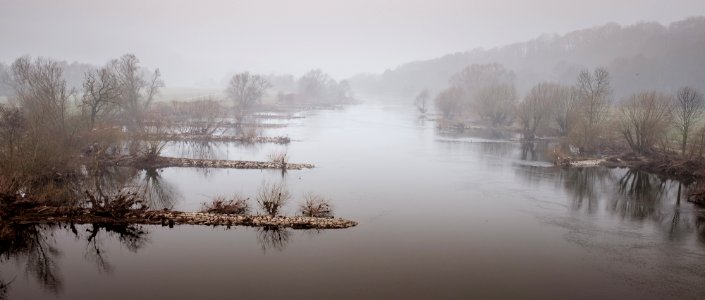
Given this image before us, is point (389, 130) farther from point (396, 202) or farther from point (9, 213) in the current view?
point (9, 213)

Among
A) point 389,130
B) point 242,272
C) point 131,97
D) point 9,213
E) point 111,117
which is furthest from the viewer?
point 389,130

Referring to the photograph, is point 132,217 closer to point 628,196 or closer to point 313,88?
point 628,196

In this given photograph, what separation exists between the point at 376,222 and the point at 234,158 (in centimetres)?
2350

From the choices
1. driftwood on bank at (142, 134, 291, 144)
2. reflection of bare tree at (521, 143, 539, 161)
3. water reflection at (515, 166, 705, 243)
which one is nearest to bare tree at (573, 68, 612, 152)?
reflection of bare tree at (521, 143, 539, 161)

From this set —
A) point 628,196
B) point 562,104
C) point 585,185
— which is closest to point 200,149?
point 585,185

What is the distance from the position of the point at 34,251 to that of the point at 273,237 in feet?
32.5

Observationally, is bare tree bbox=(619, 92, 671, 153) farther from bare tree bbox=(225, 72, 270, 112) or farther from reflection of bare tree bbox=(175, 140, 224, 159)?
bare tree bbox=(225, 72, 270, 112)

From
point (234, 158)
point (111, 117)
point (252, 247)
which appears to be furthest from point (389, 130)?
point (252, 247)

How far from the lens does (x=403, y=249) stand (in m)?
20.7

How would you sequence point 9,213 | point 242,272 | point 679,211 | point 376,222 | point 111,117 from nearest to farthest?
point 242,272
point 9,213
point 376,222
point 679,211
point 111,117

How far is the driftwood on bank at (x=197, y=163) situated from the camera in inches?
1503

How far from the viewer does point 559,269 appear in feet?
61.4

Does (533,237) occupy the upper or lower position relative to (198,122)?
lower

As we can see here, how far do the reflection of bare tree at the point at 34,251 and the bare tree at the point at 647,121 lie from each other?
4832 cm
